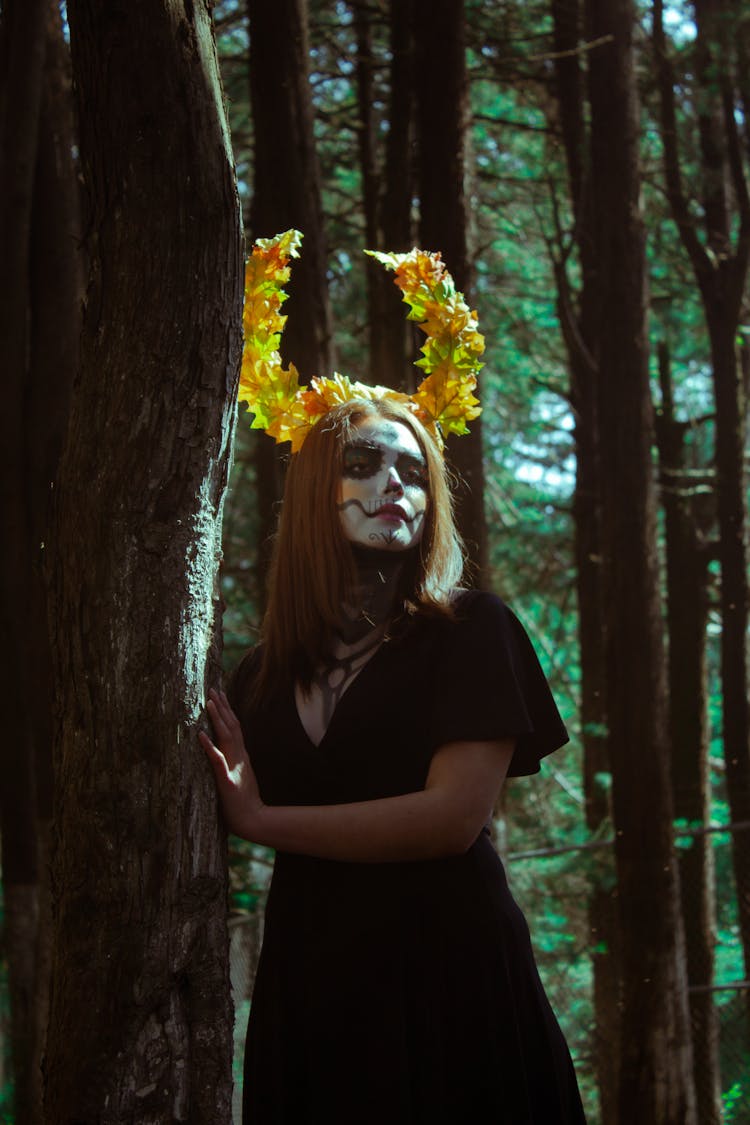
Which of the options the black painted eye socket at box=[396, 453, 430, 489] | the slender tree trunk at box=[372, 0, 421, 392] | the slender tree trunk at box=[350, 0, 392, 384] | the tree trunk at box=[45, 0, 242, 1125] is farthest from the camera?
the slender tree trunk at box=[350, 0, 392, 384]

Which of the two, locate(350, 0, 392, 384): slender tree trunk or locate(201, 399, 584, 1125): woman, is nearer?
locate(201, 399, 584, 1125): woman

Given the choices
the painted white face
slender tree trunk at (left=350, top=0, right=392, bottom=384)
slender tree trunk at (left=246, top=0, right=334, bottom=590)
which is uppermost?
slender tree trunk at (left=350, top=0, right=392, bottom=384)

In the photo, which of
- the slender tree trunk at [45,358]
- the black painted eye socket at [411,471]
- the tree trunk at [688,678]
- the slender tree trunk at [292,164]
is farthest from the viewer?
the tree trunk at [688,678]

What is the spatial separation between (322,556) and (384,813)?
0.76 meters

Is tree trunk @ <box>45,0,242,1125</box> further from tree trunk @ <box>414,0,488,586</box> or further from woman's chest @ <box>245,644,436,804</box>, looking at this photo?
tree trunk @ <box>414,0,488,586</box>

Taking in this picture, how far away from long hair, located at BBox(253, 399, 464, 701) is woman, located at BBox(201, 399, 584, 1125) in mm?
15

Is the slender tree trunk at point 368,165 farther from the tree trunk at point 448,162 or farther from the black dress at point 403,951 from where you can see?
the black dress at point 403,951

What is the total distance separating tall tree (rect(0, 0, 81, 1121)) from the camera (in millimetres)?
6754

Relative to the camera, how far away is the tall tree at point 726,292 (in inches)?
416

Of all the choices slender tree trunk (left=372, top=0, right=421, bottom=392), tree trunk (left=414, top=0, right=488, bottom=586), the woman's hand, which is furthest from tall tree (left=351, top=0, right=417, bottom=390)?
the woman's hand

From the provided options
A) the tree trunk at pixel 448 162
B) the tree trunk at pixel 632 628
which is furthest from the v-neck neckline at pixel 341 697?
the tree trunk at pixel 632 628

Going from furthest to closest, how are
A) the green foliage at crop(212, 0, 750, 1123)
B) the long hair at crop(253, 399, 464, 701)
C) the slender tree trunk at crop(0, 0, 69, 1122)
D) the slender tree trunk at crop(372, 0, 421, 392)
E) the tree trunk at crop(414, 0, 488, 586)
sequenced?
the green foliage at crop(212, 0, 750, 1123) < the slender tree trunk at crop(372, 0, 421, 392) < the tree trunk at crop(414, 0, 488, 586) < the slender tree trunk at crop(0, 0, 69, 1122) < the long hair at crop(253, 399, 464, 701)

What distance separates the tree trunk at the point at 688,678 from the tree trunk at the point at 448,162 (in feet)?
13.8

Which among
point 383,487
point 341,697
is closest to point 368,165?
point 383,487
